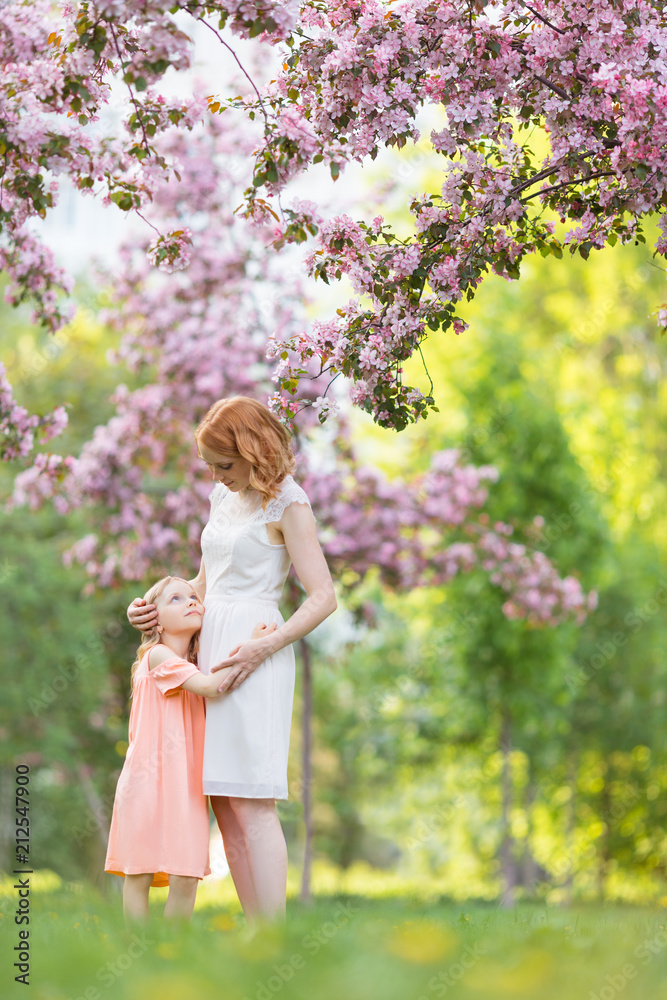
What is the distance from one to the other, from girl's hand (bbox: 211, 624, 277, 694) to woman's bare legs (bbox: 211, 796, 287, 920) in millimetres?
453

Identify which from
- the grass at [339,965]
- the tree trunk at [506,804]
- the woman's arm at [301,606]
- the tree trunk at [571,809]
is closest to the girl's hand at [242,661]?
the woman's arm at [301,606]

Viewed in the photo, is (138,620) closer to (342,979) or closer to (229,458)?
(229,458)

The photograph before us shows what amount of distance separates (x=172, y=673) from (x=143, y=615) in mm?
298

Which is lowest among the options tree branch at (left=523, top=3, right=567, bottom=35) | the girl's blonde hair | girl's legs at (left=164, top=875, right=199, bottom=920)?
girl's legs at (left=164, top=875, right=199, bottom=920)

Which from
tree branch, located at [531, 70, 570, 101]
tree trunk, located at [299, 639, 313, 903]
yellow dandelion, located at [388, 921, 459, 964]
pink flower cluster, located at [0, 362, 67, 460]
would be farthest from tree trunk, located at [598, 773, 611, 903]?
yellow dandelion, located at [388, 921, 459, 964]

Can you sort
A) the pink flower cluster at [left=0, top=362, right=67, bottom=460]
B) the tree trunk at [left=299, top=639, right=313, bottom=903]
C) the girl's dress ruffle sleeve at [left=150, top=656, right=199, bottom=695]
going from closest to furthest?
the girl's dress ruffle sleeve at [left=150, top=656, right=199, bottom=695] → the pink flower cluster at [left=0, top=362, right=67, bottom=460] → the tree trunk at [left=299, top=639, right=313, bottom=903]

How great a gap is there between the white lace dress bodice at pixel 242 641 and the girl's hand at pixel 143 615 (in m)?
0.21

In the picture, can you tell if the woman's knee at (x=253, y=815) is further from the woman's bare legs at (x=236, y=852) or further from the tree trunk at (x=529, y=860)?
the tree trunk at (x=529, y=860)

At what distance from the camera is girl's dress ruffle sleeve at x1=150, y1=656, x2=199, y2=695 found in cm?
372

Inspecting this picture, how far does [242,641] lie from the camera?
373cm

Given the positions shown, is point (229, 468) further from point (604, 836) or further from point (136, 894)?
point (604, 836)

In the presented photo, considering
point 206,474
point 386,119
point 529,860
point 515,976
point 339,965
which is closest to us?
point 515,976

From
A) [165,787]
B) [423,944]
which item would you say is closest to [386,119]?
[165,787]

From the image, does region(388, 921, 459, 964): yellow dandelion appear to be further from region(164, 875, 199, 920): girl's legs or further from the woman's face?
the woman's face
